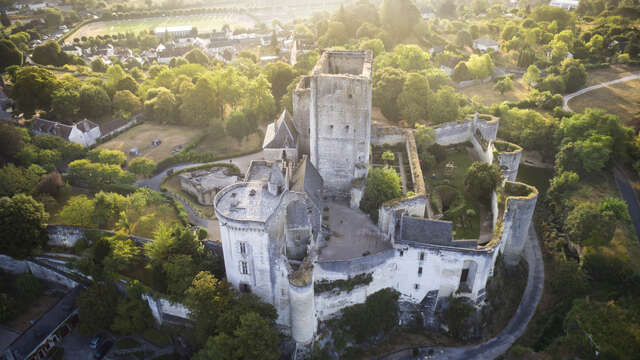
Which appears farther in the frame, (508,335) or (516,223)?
(516,223)

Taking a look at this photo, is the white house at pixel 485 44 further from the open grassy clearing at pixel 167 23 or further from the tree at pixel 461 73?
the open grassy clearing at pixel 167 23

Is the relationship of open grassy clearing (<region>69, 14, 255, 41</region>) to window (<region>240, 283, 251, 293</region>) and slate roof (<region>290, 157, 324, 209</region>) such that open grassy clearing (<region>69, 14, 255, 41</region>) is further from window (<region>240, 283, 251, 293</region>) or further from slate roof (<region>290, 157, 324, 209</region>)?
window (<region>240, 283, 251, 293</region>)

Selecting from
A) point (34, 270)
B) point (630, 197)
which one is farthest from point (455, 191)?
point (34, 270)

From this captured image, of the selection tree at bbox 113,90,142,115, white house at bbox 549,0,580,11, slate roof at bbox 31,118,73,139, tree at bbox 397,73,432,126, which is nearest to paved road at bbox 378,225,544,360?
tree at bbox 397,73,432,126

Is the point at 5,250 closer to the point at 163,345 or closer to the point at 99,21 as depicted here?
the point at 163,345

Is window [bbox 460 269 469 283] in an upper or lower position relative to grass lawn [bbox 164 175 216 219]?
upper

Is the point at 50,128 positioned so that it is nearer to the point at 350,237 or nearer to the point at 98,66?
the point at 98,66

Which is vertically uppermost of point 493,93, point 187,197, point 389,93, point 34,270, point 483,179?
point 389,93
